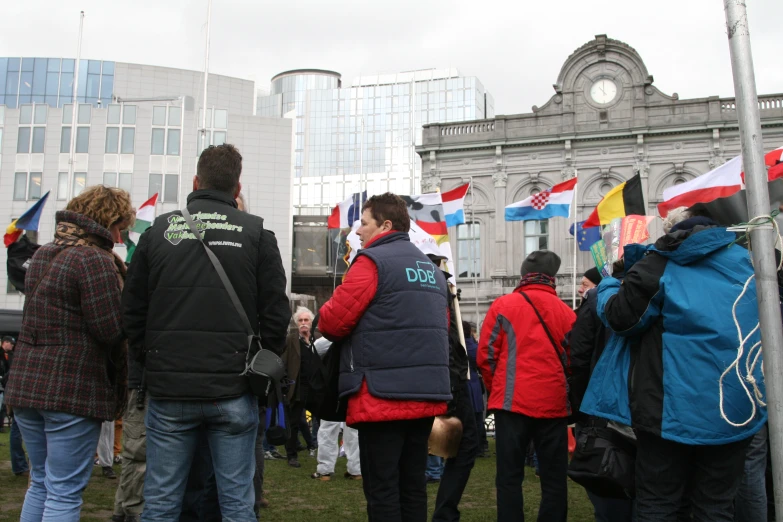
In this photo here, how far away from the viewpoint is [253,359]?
387 centimetres

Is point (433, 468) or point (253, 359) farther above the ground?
point (253, 359)

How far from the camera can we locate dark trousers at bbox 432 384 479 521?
18.7ft

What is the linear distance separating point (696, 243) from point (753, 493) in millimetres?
1985

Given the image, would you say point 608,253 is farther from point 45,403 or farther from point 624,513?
point 45,403

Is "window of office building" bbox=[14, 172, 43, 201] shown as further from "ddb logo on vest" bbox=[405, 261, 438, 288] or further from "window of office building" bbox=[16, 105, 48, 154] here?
"ddb logo on vest" bbox=[405, 261, 438, 288]

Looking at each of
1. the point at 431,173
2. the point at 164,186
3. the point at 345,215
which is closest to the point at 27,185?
the point at 164,186

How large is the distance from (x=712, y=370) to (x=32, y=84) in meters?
73.7

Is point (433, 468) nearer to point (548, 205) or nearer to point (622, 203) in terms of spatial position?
point (622, 203)

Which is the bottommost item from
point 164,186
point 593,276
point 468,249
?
point 593,276

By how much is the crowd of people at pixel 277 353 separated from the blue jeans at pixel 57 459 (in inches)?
0.4

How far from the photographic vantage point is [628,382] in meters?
4.14

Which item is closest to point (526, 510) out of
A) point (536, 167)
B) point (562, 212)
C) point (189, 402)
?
point (189, 402)

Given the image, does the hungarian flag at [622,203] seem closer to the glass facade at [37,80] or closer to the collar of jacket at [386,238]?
the collar of jacket at [386,238]

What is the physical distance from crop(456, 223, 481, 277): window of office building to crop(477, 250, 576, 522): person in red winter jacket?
2922 cm
